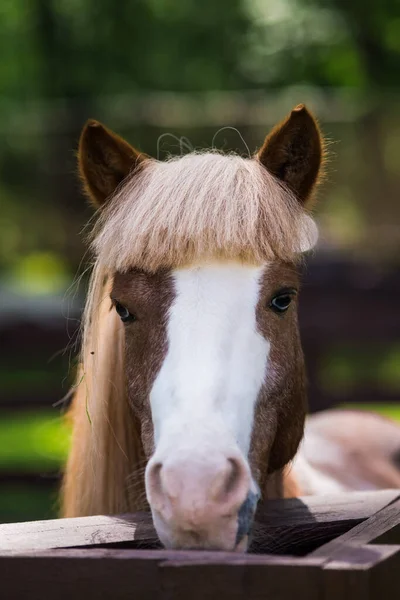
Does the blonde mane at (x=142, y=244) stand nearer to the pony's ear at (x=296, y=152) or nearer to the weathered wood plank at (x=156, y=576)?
the pony's ear at (x=296, y=152)

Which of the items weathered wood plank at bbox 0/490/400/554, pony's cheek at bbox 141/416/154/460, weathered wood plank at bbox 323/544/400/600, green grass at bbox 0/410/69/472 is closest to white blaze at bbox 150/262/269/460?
pony's cheek at bbox 141/416/154/460

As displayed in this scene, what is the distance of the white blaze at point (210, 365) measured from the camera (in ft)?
6.24

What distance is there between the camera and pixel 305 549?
7.05 ft

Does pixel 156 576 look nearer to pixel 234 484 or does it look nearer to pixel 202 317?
pixel 234 484

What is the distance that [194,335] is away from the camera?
2125 mm

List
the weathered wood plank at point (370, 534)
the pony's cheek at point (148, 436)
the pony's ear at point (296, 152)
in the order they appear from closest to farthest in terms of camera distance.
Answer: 1. the weathered wood plank at point (370, 534)
2. the pony's cheek at point (148, 436)
3. the pony's ear at point (296, 152)

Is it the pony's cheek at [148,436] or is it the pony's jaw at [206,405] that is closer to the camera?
the pony's jaw at [206,405]

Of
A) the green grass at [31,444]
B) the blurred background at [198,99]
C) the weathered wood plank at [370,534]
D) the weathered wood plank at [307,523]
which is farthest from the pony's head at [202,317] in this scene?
the blurred background at [198,99]

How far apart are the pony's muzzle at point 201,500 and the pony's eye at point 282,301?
0.58m

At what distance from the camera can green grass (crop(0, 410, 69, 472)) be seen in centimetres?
777

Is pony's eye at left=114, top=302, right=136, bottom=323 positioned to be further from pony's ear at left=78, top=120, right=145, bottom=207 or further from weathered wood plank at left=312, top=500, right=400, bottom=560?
weathered wood plank at left=312, top=500, right=400, bottom=560

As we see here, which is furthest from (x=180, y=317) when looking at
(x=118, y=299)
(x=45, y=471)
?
(x=45, y=471)

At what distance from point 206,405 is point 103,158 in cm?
103

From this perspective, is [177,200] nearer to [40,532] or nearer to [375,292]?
[40,532]
